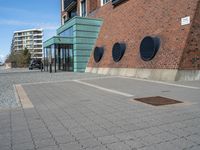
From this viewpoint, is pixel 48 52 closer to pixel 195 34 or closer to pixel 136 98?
pixel 195 34

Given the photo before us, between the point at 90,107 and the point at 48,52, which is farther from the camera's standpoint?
the point at 48,52

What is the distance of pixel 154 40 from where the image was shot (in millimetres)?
14516

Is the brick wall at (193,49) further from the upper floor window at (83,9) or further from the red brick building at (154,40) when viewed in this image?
the upper floor window at (83,9)

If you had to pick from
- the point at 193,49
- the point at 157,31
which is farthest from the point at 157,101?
the point at 157,31

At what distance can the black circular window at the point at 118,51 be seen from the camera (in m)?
18.4

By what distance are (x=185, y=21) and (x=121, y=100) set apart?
24.8 ft

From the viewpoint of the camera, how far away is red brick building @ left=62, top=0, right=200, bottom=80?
1282 cm

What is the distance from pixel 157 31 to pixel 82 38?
11.2 m

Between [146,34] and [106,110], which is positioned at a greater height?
[146,34]

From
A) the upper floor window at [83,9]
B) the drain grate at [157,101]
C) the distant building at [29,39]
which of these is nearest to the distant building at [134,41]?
the upper floor window at [83,9]

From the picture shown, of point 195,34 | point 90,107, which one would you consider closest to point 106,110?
point 90,107

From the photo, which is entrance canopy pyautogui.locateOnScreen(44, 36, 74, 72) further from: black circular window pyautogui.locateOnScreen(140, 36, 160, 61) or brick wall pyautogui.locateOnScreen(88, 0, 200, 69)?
black circular window pyautogui.locateOnScreen(140, 36, 160, 61)

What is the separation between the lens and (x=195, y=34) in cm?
1288

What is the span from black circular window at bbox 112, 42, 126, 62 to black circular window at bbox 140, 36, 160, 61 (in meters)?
2.84
